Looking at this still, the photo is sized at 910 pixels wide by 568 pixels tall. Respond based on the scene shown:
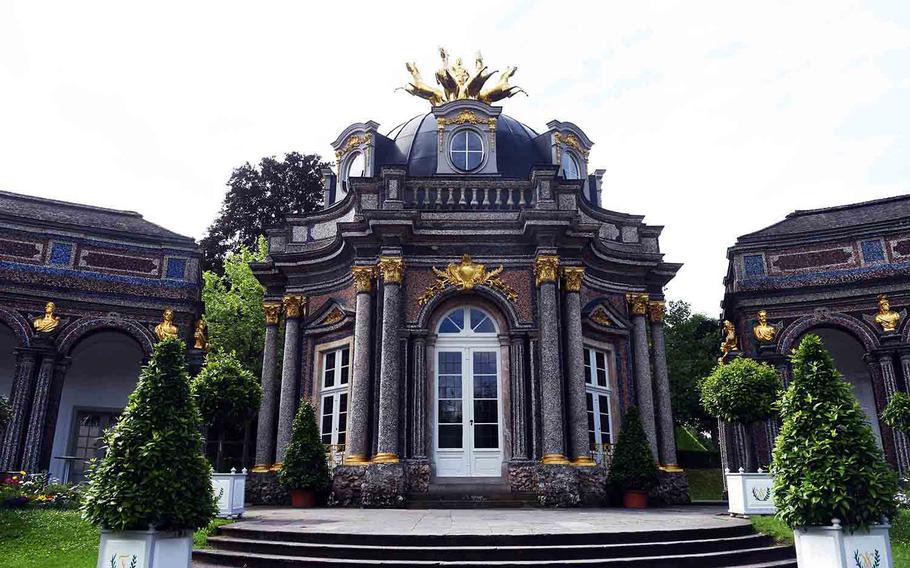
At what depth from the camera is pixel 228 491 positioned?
12062mm

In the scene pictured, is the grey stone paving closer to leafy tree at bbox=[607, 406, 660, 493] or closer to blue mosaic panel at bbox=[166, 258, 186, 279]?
leafy tree at bbox=[607, 406, 660, 493]

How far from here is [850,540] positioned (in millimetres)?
7758

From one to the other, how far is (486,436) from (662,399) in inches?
223

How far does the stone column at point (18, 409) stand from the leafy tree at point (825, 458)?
57.0ft

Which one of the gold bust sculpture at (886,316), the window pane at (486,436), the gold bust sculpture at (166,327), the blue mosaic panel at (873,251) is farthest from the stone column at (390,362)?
the blue mosaic panel at (873,251)

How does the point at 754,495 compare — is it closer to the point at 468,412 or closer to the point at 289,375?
the point at 468,412

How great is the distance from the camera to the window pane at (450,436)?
635 inches

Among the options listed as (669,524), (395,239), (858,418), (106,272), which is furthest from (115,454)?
(106,272)

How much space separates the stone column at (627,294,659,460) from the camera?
17891 millimetres

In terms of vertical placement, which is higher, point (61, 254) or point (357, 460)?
point (61, 254)

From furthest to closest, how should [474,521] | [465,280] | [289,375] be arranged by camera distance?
[289,375] < [465,280] < [474,521]

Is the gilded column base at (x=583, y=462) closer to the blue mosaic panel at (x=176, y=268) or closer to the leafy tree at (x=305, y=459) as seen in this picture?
the leafy tree at (x=305, y=459)

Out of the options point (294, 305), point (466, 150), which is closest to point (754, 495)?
point (466, 150)

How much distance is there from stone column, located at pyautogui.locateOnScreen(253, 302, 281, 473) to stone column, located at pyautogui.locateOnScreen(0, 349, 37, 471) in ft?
18.9
